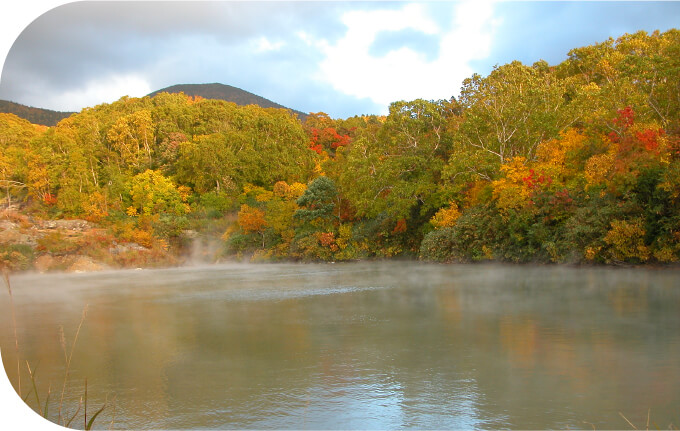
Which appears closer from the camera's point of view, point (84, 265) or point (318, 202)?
point (318, 202)

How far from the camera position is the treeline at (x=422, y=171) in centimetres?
1780

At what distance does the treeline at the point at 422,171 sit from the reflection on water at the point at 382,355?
3.68 m

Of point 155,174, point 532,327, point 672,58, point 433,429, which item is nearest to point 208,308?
point 532,327

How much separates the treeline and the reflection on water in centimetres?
368

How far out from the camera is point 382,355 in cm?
810

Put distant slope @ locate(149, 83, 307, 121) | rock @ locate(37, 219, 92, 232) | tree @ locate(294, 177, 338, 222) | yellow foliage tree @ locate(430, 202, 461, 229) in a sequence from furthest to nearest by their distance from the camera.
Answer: distant slope @ locate(149, 83, 307, 121) → rock @ locate(37, 219, 92, 232) → tree @ locate(294, 177, 338, 222) → yellow foliage tree @ locate(430, 202, 461, 229)

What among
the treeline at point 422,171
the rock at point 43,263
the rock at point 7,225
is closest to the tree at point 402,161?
the treeline at point 422,171

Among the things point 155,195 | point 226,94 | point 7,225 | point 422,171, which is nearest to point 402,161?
point 422,171

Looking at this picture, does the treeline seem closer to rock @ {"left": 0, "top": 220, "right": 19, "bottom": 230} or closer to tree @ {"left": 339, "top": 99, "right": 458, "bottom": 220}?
tree @ {"left": 339, "top": 99, "right": 458, "bottom": 220}

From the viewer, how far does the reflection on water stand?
569cm

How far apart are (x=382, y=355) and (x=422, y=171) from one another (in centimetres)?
2077

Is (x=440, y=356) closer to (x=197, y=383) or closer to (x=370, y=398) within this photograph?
(x=370, y=398)

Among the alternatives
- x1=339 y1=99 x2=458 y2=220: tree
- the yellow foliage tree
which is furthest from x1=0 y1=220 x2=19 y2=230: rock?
the yellow foliage tree

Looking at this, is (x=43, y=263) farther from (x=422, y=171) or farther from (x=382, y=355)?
(x=382, y=355)
